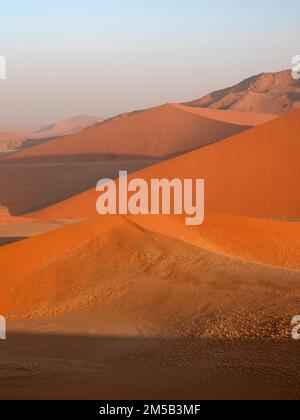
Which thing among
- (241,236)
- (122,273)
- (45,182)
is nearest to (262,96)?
(45,182)

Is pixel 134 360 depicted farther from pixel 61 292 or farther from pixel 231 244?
pixel 231 244

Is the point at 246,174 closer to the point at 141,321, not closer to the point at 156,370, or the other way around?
the point at 141,321

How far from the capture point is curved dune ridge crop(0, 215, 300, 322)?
6.13 meters

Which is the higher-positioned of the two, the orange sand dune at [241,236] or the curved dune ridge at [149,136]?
the curved dune ridge at [149,136]

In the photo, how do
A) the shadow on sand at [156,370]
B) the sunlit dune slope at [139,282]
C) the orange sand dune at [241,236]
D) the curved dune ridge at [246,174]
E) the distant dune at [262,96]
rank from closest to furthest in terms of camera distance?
the shadow on sand at [156,370] → the sunlit dune slope at [139,282] → the orange sand dune at [241,236] → the curved dune ridge at [246,174] → the distant dune at [262,96]

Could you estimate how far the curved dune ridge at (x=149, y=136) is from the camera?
38.0 m

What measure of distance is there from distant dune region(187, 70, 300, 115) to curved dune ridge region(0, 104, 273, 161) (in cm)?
1778

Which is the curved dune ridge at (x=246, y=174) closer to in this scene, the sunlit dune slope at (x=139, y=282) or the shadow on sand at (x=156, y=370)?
the sunlit dune slope at (x=139, y=282)

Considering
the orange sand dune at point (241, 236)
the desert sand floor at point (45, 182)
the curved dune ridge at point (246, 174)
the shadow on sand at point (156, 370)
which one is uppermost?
the desert sand floor at point (45, 182)

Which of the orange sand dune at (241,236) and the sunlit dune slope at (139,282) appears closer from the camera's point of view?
the sunlit dune slope at (139,282)

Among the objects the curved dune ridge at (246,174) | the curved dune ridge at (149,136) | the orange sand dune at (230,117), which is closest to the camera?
the curved dune ridge at (246,174)

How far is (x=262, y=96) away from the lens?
66.6 metres

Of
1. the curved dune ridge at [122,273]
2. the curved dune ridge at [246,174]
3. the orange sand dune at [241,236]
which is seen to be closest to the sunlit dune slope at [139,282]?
the curved dune ridge at [122,273]

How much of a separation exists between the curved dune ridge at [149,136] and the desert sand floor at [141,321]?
29.1 m
